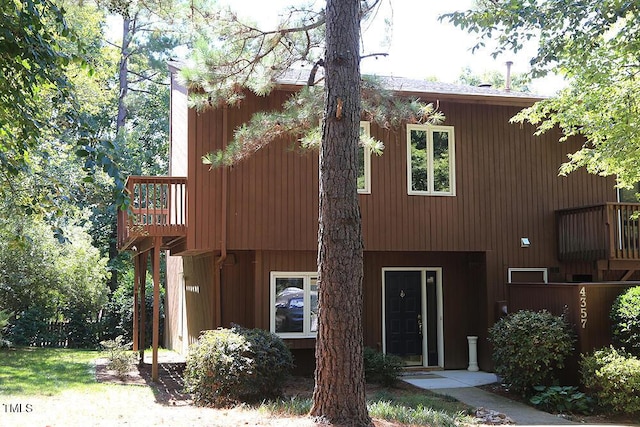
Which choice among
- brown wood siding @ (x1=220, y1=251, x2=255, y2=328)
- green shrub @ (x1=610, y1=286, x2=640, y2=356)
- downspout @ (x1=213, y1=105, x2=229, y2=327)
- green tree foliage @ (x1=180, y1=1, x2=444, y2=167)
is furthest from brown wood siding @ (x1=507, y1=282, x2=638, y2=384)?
downspout @ (x1=213, y1=105, x2=229, y2=327)

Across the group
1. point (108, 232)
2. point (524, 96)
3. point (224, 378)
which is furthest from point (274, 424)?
point (108, 232)

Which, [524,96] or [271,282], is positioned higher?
[524,96]

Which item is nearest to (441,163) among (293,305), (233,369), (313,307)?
(313,307)

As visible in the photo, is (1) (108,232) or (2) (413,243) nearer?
(2) (413,243)

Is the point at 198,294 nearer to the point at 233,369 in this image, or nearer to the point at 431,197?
the point at 431,197

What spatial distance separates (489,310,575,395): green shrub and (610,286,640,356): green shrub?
70cm

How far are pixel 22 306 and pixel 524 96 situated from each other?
1472 cm

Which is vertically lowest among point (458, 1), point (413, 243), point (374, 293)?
point (374, 293)

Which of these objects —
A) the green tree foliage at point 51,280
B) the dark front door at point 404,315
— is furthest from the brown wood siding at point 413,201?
the green tree foliage at point 51,280

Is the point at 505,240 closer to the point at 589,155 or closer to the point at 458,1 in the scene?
the point at 589,155

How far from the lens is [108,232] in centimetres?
2728

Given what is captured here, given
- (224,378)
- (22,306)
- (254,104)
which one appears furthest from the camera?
(22,306)

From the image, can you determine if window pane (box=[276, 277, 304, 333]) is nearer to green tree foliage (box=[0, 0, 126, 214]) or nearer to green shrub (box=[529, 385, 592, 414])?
green shrub (box=[529, 385, 592, 414])

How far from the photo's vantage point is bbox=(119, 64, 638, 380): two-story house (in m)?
12.7
